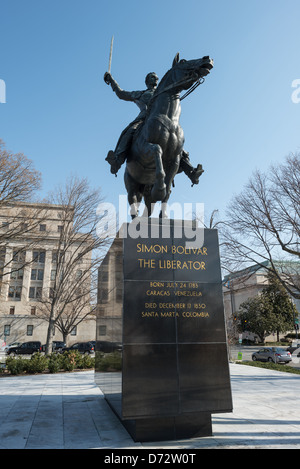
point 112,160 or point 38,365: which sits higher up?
point 112,160

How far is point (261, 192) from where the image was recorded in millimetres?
20438

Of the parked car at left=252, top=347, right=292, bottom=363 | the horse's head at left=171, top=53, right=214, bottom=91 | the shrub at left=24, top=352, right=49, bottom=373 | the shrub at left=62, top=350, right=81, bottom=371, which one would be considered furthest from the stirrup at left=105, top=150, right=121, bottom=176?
the parked car at left=252, top=347, right=292, bottom=363

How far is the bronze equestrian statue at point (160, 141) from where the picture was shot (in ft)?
22.4

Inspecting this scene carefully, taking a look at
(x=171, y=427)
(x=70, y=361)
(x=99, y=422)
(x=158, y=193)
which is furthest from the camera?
(x=70, y=361)

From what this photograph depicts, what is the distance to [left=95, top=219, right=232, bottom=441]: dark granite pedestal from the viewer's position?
17.3 ft

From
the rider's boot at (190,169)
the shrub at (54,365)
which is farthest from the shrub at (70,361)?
the rider's boot at (190,169)

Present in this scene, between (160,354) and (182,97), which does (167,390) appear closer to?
(160,354)

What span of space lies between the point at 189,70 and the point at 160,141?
163cm

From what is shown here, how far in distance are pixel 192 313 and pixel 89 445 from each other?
2702 millimetres

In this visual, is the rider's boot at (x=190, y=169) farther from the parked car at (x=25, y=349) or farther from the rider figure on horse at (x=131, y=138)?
the parked car at (x=25, y=349)

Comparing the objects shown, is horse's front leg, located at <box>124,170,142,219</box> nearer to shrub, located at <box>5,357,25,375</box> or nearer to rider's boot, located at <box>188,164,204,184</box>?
rider's boot, located at <box>188,164,204,184</box>

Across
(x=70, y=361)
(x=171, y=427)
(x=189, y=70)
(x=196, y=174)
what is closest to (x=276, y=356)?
(x=70, y=361)

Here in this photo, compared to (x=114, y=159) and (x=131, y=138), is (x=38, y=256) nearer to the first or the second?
(x=114, y=159)

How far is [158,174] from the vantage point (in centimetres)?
662
